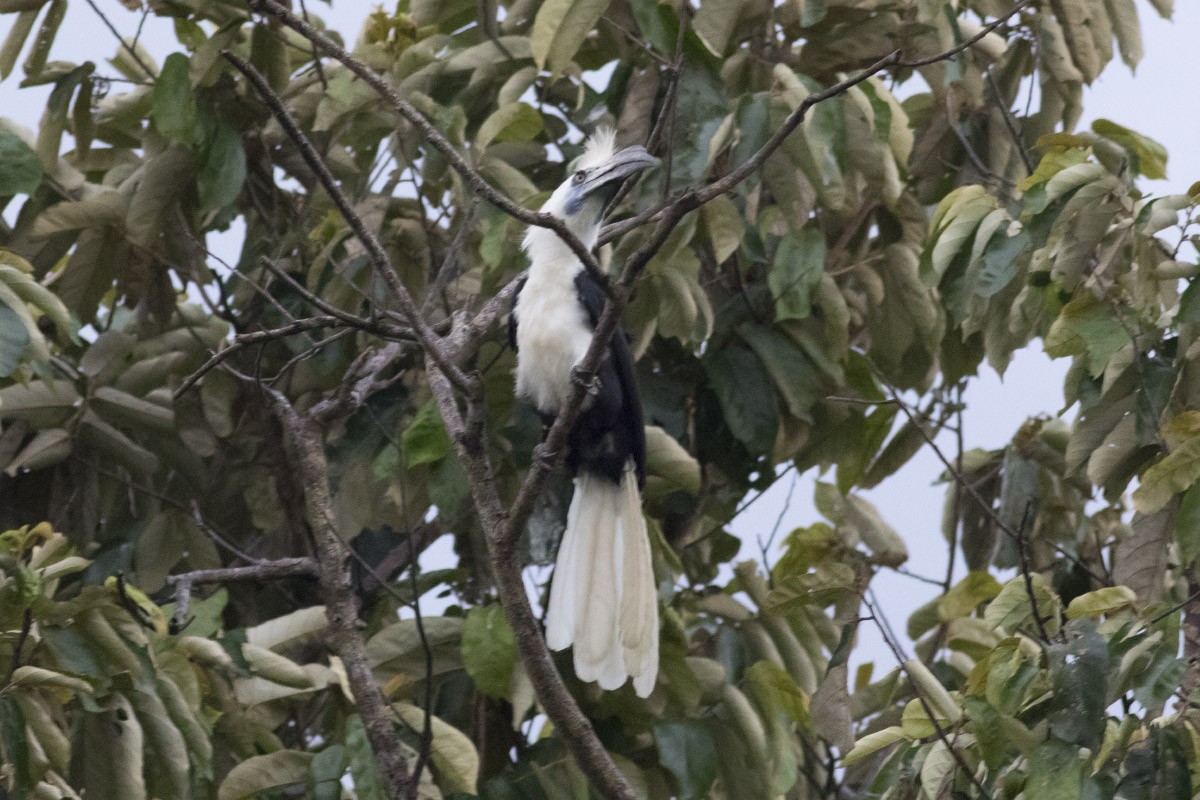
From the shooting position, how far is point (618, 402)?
345cm

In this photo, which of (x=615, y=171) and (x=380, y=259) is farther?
→ (x=615, y=171)

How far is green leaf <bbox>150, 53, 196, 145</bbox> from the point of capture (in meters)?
3.50

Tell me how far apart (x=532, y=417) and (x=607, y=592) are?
1.64 ft

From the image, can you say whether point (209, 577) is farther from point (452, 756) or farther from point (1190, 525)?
point (1190, 525)

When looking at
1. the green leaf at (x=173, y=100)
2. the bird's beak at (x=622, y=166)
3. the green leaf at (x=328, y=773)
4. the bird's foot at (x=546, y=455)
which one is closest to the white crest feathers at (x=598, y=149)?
the bird's beak at (x=622, y=166)

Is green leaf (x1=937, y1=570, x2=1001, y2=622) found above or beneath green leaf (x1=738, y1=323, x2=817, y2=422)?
beneath

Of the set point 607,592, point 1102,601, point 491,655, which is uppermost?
point 607,592

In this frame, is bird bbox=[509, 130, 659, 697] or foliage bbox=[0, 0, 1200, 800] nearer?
foliage bbox=[0, 0, 1200, 800]

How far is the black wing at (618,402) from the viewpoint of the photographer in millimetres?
3441

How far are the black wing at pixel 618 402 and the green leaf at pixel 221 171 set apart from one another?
3.00ft

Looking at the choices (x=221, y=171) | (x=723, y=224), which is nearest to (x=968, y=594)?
(x=723, y=224)

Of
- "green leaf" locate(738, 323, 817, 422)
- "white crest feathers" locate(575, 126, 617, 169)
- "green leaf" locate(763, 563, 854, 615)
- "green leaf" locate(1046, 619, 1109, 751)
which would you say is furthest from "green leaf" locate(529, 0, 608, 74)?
"green leaf" locate(1046, 619, 1109, 751)

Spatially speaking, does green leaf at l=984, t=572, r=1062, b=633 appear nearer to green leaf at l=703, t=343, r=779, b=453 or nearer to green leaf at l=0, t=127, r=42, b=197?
green leaf at l=703, t=343, r=779, b=453

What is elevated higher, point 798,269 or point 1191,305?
point 798,269
